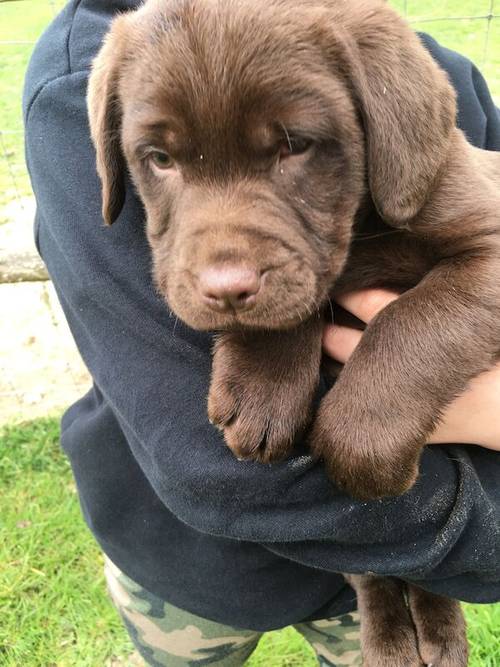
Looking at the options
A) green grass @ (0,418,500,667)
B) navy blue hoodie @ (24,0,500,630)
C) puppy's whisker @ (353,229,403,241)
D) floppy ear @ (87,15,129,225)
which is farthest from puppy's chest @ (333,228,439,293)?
green grass @ (0,418,500,667)

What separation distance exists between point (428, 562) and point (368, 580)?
1.60 feet

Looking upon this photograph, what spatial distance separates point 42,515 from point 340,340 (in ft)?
8.52

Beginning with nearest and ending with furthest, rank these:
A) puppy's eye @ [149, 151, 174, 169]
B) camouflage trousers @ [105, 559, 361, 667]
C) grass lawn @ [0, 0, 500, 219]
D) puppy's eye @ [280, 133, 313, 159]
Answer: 1. puppy's eye @ [280, 133, 313, 159]
2. puppy's eye @ [149, 151, 174, 169]
3. camouflage trousers @ [105, 559, 361, 667]
4. grass lawn @ [0, 0, 500, 219]

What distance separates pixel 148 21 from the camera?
1758 millimetres

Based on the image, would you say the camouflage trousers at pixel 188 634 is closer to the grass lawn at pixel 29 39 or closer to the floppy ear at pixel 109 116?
the floppy ear at pixel 109 116

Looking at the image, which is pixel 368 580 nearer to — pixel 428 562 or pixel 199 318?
pixel 428 562

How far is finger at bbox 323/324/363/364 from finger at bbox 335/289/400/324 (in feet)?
0.18

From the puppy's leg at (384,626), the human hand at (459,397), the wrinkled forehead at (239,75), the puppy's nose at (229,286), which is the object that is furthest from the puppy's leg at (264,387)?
the puppy's leg at (384,626)

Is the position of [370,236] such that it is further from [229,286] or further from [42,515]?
[42,515]

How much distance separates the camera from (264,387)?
171 centimetres

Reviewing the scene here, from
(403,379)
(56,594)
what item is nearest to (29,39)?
(56,594)

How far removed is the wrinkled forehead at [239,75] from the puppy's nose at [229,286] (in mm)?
341

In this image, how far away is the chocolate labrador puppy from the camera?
1.60 m

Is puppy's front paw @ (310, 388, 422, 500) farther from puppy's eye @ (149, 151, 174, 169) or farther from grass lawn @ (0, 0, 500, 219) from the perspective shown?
grass lawn @ (0, 0, 500, 219)
